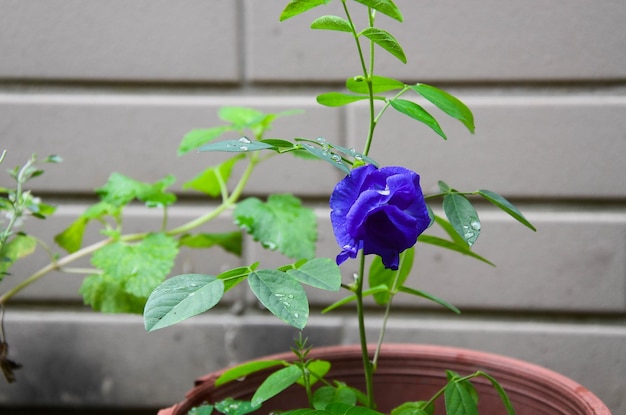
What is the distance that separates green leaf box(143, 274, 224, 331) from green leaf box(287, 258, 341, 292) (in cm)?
6

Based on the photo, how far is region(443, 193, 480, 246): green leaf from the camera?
0.59m

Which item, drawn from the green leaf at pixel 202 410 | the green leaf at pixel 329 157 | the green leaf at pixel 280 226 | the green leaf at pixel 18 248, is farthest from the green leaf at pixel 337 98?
the green leaf at pixel 18 248

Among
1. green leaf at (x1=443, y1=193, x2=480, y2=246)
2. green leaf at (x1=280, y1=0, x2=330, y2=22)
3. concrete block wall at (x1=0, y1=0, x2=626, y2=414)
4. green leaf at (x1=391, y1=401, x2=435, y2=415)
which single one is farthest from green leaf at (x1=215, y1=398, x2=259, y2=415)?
concrete block wall at (x1=0, y1=0, x2=626, y2=414)

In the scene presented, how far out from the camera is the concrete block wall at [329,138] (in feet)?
3.60

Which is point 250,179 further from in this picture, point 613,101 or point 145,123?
point 613,101

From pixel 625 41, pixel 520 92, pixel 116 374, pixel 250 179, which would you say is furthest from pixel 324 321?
pixel 625 41

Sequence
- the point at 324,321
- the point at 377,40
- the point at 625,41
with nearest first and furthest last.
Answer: the point at 377,40 → the point at 625,41 → the point at 324,321

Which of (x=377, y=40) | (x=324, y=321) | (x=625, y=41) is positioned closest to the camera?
(x=377, y=40)

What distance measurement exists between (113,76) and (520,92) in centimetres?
66

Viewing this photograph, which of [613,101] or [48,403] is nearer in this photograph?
[613,101]

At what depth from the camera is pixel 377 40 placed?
580 millimetres

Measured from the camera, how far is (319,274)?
0.56 m

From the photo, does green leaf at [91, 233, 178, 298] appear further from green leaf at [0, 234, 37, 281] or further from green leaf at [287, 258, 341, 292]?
green leaf at [287, 258, 341, 292]

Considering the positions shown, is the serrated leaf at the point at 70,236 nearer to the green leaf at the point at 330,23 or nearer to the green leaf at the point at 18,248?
the green leaf at the point at 18,248
